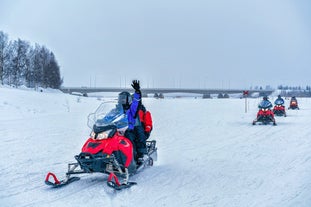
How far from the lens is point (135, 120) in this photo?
24.7ft

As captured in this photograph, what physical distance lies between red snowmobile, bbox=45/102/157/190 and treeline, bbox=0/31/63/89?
46.7m

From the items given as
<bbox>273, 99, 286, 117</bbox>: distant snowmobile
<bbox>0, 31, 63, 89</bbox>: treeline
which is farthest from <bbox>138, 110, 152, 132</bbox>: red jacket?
<bbox>0, 31, 63, 89</bbox>: treeline

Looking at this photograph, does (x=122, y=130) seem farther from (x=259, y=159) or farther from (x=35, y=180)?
(x=259, y=159)

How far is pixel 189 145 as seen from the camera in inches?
473

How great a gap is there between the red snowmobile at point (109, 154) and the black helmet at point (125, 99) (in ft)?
0.72

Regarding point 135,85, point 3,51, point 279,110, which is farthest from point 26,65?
point 135,85

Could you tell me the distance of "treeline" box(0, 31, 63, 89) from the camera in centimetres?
5708

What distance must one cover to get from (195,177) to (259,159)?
101 inches

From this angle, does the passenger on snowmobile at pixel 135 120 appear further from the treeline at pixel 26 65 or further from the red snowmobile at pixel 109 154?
the treeline at pixel 26 65

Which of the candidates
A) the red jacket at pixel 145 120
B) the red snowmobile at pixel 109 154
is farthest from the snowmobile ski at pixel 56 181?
the red jacket at pixel 145 120

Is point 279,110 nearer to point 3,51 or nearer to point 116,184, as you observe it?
point 116,184

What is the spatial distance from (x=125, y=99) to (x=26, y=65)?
60460 mm

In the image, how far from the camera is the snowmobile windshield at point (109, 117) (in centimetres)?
685

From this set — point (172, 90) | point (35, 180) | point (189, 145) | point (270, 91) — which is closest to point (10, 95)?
point (189, 145)
